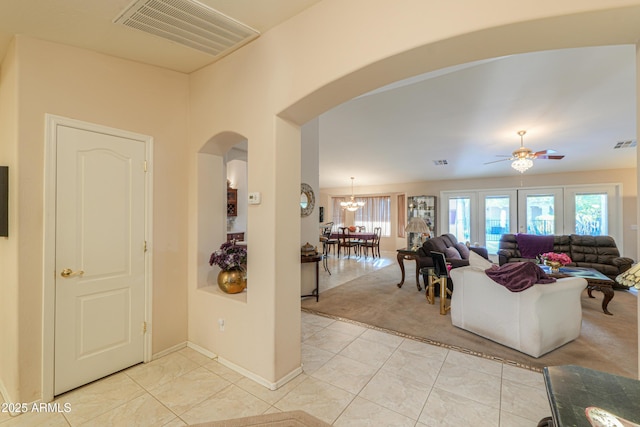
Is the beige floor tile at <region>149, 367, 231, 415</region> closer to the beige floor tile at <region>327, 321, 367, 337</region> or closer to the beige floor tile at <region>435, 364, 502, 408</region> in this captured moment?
the beige floor tile at <region>327, 321, 367, 337</region>

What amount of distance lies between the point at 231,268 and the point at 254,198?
33.3 inches

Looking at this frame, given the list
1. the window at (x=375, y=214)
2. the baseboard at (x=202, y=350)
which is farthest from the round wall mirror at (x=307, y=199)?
the window at (x=375, y=214)

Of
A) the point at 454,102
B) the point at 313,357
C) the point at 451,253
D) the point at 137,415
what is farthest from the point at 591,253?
the point at 137,415

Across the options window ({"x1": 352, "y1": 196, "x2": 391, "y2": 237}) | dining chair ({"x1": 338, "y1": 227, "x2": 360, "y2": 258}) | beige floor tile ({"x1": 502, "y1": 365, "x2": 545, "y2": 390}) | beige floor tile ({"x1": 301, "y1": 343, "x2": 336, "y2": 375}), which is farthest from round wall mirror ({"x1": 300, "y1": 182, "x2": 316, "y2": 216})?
window ({"x1": 352, "y1": 196, "x2": 391, "y2": 237})

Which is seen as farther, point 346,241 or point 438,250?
point 346,241

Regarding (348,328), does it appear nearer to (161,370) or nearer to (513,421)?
(513,421)

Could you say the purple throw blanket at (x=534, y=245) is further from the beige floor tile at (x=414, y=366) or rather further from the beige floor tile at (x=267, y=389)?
the beige floor tile at (x=267, y=389)

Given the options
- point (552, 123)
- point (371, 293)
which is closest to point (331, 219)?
point (371, 293)

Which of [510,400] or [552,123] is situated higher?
[552,123]

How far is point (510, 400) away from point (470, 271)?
1.36 metres

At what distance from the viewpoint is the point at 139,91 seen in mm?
2523

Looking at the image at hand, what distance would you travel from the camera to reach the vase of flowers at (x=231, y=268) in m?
2.58

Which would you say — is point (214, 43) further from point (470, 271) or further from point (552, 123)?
point (552, 123)

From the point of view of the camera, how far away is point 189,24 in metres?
2.00
